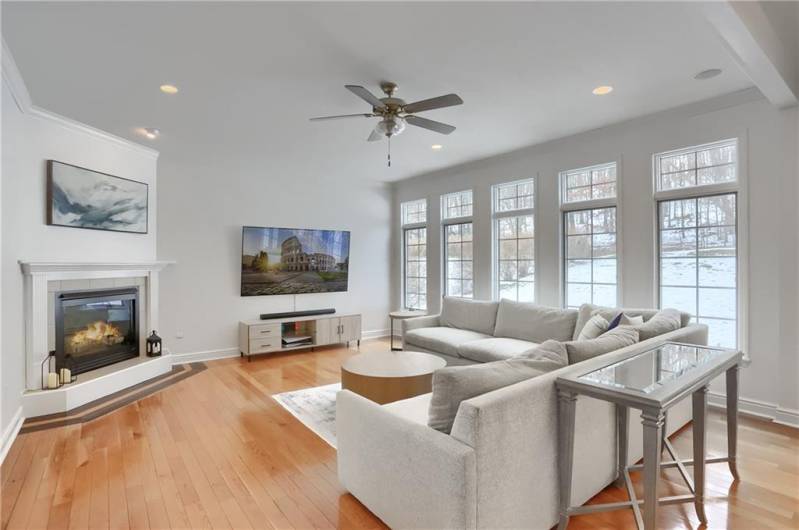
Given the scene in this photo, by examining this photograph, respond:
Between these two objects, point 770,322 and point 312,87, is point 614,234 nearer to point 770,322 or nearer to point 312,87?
point 770,322

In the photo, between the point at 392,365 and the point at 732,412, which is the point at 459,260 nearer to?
the point at 392,365

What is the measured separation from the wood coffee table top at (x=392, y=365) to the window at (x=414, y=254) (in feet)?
10.8

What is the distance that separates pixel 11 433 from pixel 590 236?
5.69 metres

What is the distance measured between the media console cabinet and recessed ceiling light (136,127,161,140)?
8.64 ft

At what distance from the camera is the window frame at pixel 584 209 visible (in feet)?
14.4

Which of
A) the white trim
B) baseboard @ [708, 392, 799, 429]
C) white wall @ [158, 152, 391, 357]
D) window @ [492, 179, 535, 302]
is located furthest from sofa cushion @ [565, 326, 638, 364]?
white wall @ [158, 152, 391, 357]

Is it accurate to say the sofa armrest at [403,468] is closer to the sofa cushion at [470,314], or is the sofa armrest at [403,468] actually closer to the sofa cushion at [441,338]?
the sofa cushion at [441,338]

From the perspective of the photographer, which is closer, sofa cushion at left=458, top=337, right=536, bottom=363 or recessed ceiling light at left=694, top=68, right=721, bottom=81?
recessed ceiling light at left=694, top=68, right=721, bottom=81

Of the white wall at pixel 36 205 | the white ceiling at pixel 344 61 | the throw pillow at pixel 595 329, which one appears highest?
the white ceiling at pixel 344 61

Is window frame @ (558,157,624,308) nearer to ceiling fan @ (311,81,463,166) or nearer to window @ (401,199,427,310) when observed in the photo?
ceiling fan @ (311,81,463,166)

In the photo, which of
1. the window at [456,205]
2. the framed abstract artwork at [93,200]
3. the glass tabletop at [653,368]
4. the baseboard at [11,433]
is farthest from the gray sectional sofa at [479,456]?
the window at [456,205]

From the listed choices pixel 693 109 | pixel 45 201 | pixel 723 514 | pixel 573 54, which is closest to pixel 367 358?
pixel 723 514

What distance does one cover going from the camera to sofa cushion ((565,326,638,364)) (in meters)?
2.34

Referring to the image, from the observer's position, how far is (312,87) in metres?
3.26
